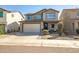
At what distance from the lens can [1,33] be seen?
18.2ft

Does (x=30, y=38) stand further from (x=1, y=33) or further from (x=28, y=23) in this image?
(x=1, y=33)

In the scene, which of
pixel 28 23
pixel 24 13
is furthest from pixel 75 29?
pixel 24 13

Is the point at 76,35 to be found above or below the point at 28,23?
below
